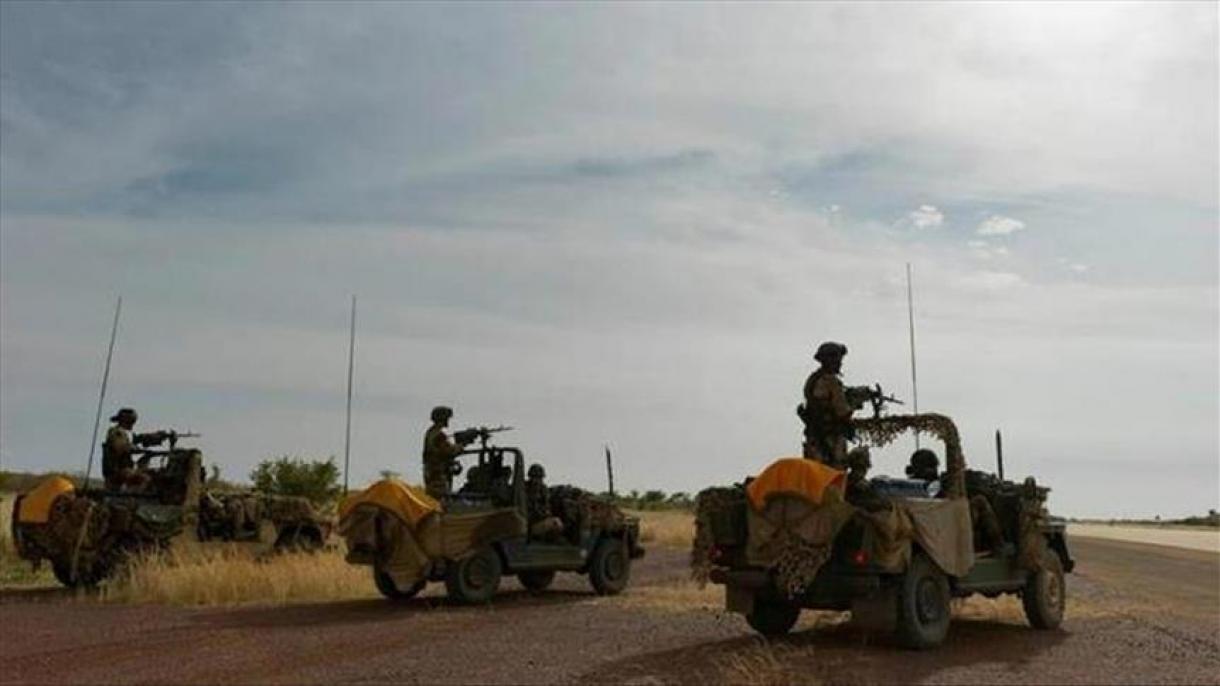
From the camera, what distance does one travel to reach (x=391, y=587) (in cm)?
1759

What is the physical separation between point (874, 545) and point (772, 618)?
209cm

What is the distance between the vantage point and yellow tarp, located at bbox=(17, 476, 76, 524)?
19.6 metres

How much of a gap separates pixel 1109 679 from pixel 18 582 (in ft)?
58.1

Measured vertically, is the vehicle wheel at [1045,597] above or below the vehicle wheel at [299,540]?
below

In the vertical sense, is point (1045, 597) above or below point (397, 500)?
below

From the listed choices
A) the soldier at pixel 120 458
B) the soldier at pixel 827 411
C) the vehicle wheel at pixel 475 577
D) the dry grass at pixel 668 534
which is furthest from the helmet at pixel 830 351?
the dry grass at pixel 668 534

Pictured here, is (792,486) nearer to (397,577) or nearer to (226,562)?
(397,577)

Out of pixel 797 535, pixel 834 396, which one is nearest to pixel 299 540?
pixel 834 396

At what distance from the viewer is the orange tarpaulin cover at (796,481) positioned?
11.9 m

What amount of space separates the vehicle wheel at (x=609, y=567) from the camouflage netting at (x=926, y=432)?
21.1ft

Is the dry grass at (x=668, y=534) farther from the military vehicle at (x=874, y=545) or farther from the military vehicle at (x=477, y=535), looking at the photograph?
the military vehicle at (x=874, y=545)

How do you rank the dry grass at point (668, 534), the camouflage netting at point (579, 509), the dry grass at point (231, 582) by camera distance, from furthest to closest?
the dry grass at point (668, 534), the camouflage netting at point (579, 509), the dry grass at point (231, 582)

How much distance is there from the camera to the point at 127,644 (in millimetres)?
12656

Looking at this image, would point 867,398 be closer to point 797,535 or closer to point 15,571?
point 797,535
